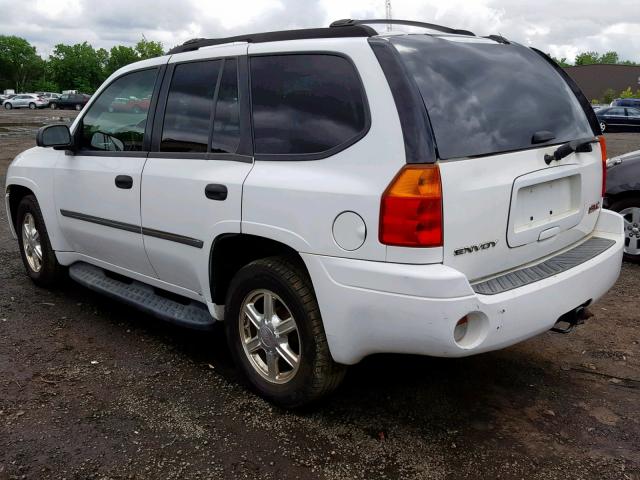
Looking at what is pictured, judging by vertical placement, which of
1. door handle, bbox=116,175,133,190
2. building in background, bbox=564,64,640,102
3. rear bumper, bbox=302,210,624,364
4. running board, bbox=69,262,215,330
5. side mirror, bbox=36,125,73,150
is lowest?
building in background, bbox=564,64,640,102

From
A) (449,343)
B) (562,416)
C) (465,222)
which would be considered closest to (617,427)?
(562,416)

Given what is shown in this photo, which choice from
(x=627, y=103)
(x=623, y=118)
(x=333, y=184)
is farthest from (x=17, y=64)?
(x=333, y=184)

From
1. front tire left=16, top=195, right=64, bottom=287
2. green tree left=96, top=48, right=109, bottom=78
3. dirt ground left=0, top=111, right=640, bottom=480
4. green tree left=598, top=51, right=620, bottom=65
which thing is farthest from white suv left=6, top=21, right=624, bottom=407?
green tree left=598, top=51, right=620, bottom=65

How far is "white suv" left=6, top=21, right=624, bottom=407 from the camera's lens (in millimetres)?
2756

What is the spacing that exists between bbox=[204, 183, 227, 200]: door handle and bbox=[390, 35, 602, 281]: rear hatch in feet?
3.68

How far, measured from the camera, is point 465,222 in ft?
9.16

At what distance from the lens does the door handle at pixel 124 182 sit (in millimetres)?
4008

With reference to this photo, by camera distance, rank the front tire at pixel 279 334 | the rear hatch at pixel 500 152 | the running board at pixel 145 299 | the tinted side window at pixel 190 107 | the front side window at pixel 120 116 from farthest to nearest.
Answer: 1. the front side window at pixel 120 116
2. the running board at pixel 145 299
3. the tinted side window at pixel 190 107
4. the front tire at pixel 279 334
5. the rear hatch at pixel 500 152

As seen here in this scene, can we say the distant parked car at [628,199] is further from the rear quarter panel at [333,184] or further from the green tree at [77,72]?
the green tree at [77,72]

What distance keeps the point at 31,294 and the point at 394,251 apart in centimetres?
374

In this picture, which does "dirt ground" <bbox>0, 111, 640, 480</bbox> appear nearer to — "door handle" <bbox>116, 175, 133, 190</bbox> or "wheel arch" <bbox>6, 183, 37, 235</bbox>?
"door handle" <bbox>116, 175, 133, 190</bbox>

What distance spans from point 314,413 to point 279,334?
0.46 metres

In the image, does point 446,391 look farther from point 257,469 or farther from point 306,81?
point 306,81

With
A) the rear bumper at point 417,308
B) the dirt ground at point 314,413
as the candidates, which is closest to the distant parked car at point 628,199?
the dirt ground at point 314,413
